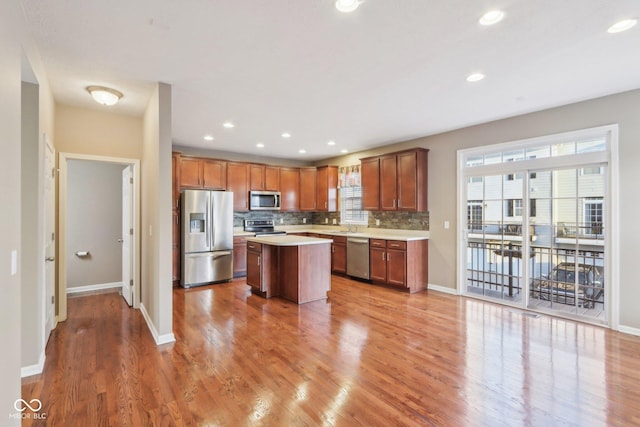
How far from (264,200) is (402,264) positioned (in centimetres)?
335

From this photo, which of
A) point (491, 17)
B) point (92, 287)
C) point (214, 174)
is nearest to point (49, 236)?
point (92, 287)

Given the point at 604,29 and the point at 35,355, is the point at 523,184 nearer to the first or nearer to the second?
the point at 604,29

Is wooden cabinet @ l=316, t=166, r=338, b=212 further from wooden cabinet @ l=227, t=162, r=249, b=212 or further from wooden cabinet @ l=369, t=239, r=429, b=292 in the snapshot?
wooden cabinet @ l=369, t=239, r=429, b=292

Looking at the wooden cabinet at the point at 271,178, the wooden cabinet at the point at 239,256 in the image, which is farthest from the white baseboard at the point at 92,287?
the wooden cabinet at the point at 271,178

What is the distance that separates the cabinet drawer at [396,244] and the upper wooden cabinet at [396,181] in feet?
2.11

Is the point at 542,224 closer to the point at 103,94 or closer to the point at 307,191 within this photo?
the point at 307,191

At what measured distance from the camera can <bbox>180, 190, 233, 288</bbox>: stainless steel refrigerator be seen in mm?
5602

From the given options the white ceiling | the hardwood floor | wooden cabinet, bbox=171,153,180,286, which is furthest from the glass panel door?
wooden cabinet, bbox=171,153,180,286

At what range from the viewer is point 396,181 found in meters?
5.76

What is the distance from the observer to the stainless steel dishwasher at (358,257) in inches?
232

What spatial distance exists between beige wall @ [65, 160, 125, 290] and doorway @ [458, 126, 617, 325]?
5.80 metres

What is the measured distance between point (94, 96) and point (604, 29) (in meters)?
4.59

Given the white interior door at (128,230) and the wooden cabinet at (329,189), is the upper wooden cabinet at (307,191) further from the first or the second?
the white interior door at (128,230)

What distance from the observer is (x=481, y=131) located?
15.6 feet
